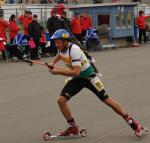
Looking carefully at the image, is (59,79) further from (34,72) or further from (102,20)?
(102,20)

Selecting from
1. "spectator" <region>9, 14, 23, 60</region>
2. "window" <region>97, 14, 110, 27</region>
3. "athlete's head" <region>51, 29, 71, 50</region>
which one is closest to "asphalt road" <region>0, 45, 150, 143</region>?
"athlete's head" <region>51, 29, 71, 50</region>

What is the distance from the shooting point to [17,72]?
16.3 meters

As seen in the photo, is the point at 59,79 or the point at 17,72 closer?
the point at 59,79

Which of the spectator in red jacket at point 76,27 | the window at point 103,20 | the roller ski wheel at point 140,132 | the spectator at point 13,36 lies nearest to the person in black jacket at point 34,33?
the spectator at point 13,36

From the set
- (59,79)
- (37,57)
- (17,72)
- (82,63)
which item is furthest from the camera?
(37,57)

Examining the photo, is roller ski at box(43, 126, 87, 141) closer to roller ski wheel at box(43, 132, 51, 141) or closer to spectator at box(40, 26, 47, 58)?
roller ski wheel at box(43, 132, 51, 141)

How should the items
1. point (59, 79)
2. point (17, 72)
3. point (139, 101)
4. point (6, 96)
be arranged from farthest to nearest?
point (17, 72) → point (59, 79) → point (6, 96) → point (139, 101)

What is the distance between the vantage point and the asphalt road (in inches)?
319

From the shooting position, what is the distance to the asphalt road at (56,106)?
8.11m

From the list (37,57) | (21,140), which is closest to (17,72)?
(37,57)

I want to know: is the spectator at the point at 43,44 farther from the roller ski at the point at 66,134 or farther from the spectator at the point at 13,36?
the roller ski at the point at 66,134

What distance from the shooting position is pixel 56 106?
10.5 metres

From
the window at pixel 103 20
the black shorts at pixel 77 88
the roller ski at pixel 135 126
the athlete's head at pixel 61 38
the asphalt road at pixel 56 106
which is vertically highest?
the athlete's head at pixel 61 38

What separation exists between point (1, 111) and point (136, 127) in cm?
317
